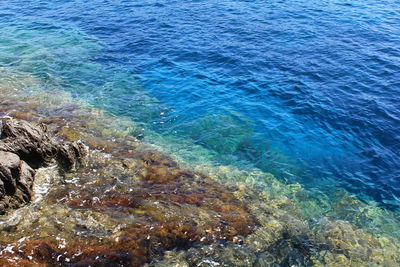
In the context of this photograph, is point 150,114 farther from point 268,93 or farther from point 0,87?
point 0,87

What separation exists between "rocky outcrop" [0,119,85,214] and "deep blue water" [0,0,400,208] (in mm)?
6558

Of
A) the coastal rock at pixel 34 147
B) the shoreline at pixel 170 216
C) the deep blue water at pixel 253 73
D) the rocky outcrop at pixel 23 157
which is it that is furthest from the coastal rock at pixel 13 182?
the deep blue water at pixel 253 73

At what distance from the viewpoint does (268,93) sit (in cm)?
2195

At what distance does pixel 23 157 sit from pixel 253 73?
56.5 feet

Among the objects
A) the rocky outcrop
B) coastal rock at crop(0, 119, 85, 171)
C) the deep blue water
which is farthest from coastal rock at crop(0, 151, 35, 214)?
the deep blue water

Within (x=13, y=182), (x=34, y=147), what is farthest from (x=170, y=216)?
(x=34, y=147)

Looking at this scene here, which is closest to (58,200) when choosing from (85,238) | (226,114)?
(85,238)

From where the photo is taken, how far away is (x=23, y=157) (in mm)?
11883

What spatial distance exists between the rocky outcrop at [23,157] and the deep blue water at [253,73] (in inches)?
258

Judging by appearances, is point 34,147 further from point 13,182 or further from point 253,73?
point 253,73

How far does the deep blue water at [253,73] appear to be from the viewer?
17297 millimetres

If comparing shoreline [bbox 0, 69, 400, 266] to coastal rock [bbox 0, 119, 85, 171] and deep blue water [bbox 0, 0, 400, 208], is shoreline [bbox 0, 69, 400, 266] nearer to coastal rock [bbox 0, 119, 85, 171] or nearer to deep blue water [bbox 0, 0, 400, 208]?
coastal rock [bbox 0, 119, 85, 171]

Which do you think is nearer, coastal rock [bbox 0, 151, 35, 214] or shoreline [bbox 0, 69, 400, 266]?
shoreline [bbox 0, 69, 400, 266]

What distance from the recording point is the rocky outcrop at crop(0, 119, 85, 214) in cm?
1030
